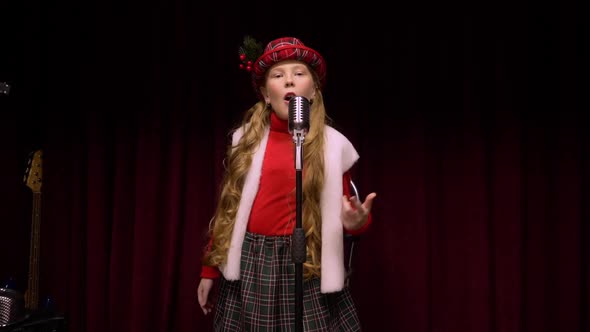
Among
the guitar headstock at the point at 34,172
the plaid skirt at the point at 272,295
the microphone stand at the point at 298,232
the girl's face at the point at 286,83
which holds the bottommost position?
the plaid skirt at the point at 272,295

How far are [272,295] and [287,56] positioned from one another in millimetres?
699

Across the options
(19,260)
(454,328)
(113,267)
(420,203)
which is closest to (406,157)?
(420,203)

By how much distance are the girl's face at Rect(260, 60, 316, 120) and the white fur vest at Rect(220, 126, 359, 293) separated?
0.40 feet

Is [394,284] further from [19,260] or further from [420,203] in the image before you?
[19,260]

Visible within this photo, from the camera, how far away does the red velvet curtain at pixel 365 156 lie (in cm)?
182

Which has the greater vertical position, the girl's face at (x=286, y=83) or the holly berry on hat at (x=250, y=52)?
the holly berry on hat at (x=250, y=52)

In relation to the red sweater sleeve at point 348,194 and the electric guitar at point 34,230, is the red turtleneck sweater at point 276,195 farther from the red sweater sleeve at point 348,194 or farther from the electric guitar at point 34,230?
the electric guitar at point 34,230

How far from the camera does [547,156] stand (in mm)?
1835

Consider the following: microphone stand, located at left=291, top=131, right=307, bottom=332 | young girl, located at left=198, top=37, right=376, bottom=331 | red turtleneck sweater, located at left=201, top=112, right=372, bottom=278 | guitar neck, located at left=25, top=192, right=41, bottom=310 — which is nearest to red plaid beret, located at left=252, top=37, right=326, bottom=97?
young girl, located at left=198, top=37, right=376, bottom=331

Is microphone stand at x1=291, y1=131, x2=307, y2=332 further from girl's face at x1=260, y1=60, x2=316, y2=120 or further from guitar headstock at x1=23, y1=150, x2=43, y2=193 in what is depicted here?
guitar headstock at x1=23, y1=150, x2=43, y2=193

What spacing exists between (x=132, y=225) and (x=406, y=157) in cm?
125

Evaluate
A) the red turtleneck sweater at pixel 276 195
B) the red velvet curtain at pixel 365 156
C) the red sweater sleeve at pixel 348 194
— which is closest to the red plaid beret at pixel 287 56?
the red turtleneck sweater at pixel 276 195

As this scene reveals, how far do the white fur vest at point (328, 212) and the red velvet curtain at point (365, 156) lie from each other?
58cm

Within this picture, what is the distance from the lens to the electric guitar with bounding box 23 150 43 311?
78.4 inches
